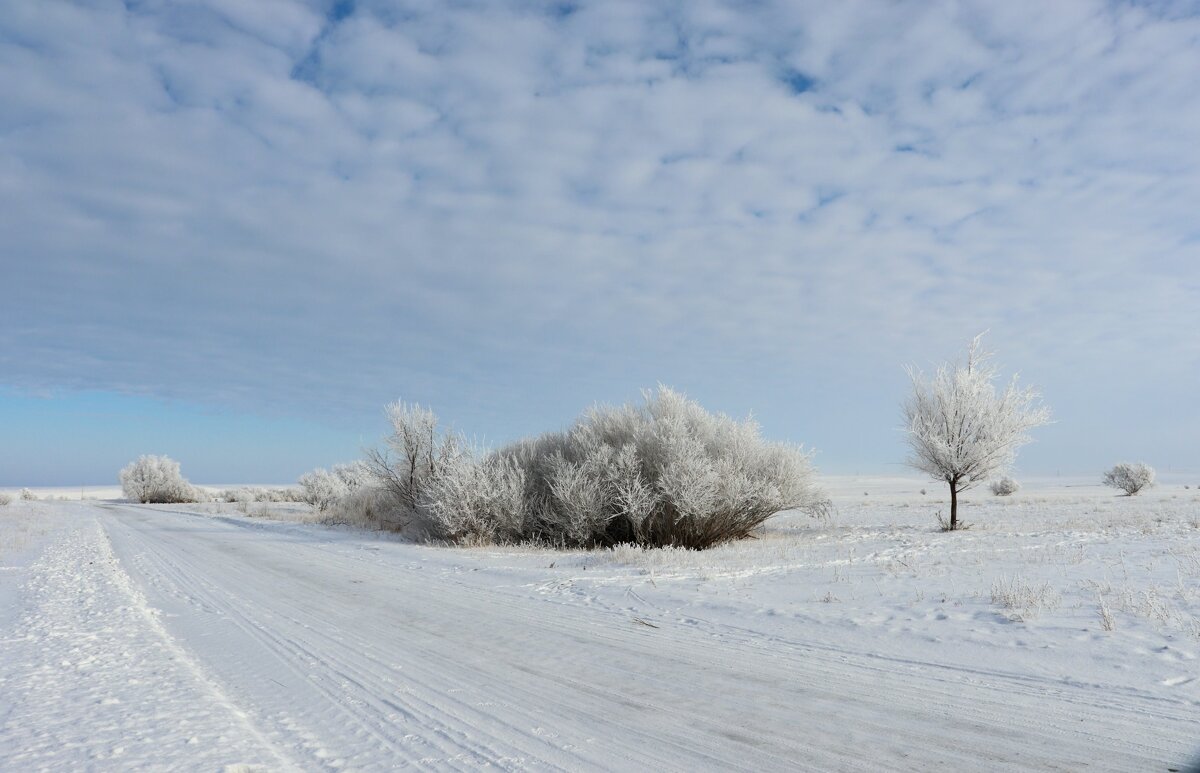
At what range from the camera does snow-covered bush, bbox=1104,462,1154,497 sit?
142ft

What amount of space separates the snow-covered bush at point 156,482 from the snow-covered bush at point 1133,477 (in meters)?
71.2

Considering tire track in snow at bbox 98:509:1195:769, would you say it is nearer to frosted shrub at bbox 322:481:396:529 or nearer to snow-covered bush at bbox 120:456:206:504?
frosted shrub at bbox 322:481:396:529

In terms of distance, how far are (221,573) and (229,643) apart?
245 inches

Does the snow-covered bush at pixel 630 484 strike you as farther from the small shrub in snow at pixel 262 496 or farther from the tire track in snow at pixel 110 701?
the small shrub in snow at pixel 262 496

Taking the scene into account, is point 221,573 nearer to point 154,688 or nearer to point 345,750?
point 154,688

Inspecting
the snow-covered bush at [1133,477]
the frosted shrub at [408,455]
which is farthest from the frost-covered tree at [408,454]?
the snow-covered bush at [1133,477]

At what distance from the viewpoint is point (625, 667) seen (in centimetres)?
579

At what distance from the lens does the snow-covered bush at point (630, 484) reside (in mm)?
17297

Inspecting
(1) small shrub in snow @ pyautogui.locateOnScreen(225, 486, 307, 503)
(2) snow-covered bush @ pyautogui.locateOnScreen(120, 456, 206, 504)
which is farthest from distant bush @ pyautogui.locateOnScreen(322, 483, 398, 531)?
(2) snow-covered bush @ pyautogui.locateOnScreen(120, 456, 206, 504)

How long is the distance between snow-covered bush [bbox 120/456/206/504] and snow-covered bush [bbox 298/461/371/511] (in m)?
24.0

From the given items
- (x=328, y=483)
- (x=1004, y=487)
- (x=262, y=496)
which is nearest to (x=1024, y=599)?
(x=328, y=483)

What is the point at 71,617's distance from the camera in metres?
8.05

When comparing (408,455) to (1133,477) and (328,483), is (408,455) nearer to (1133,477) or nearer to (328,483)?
(328,483)

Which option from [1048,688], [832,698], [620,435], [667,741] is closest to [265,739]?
[667,741]
